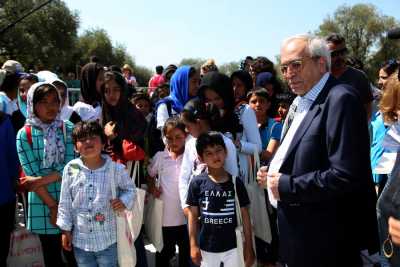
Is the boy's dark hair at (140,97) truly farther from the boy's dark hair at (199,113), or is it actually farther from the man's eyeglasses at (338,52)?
the man's eyeglasses at (338,52)

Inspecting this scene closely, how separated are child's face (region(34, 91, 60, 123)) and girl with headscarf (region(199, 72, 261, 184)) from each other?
129cm

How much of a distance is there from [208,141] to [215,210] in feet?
1.73

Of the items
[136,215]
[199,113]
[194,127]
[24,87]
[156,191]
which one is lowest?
[136,215]

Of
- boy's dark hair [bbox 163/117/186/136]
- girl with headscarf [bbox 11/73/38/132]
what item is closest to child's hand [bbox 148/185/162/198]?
boy's dark hair [bbox 163/117/186/136]

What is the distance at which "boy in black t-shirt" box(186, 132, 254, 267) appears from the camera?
3035 millimetres

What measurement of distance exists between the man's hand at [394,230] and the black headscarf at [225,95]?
1938 millimetres

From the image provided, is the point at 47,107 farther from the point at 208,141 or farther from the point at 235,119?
the point at 235,119

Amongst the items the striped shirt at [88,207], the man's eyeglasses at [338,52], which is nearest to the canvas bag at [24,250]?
the striped shirt at [88,207]

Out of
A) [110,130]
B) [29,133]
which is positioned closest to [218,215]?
[110,130]

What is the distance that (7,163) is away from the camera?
3.39 metres

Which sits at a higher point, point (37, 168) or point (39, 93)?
point (39, 93)

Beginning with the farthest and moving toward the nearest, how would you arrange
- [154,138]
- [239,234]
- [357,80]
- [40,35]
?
[40,35]
[357,80]
[154,138]
[239,234]

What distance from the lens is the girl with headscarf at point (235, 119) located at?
11.6 feet

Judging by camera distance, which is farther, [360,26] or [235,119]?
[360,26]
